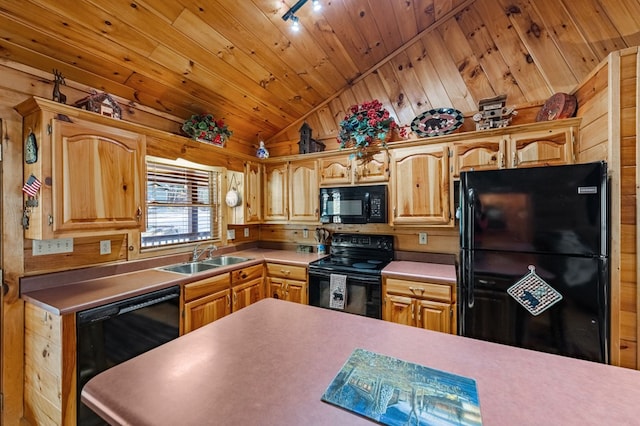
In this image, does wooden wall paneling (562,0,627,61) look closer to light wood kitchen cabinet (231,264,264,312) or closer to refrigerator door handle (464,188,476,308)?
refrigerator door handle (464,188,476,308)

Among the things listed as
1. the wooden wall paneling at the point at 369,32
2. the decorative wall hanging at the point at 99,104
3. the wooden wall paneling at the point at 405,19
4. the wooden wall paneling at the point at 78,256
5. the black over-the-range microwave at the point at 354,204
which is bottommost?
the wooden wall paneling at the point at 78,256

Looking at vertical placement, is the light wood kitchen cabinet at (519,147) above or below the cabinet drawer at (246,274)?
above

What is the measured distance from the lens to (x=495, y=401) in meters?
0.72

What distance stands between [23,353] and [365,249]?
280 centimetres

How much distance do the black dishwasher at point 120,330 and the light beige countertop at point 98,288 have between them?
0.05 m

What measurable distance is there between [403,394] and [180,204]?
2.67 m

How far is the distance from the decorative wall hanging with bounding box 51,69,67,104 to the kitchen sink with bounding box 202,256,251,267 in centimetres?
175

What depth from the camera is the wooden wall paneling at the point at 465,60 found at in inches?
103

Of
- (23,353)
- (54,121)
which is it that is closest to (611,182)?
(54,121)

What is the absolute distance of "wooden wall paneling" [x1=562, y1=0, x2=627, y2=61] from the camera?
2.13 meters

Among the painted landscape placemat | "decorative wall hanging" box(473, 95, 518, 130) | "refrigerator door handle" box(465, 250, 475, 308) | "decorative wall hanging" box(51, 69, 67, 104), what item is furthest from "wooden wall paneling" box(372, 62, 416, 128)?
"decorative wall hanging" box(51, 69, 67, 104)

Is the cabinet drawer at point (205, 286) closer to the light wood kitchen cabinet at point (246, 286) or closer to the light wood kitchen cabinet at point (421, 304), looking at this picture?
the light wood kitchen cabinet at point (246, 286)

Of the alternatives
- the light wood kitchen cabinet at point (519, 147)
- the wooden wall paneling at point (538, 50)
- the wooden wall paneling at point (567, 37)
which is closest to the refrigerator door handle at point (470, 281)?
the light wood kitchen cabinet at point (519, 147)

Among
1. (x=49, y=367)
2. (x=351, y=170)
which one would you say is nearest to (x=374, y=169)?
(x=351, y=170)
